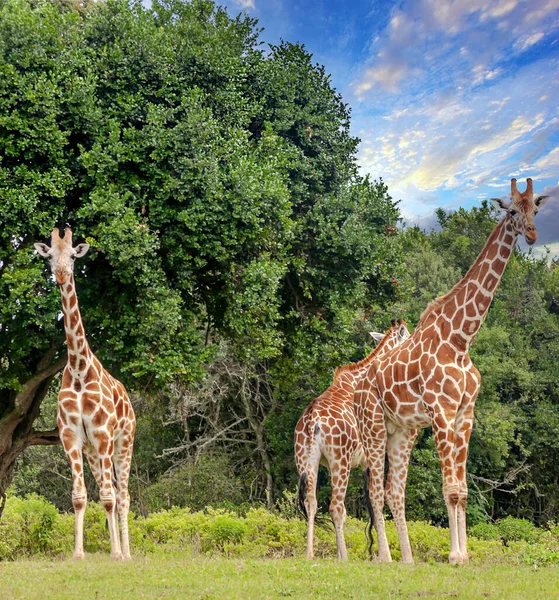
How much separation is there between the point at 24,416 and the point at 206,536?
471 cm

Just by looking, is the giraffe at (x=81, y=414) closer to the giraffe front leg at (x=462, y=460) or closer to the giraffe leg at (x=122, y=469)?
the giraffe leg at (x=122, y=469)

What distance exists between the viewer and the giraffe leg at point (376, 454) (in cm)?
1025

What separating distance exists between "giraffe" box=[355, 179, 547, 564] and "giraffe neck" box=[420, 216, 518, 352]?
14 mm

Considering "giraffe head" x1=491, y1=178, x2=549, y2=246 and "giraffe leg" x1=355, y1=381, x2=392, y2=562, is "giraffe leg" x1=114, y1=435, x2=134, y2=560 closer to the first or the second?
"giraffe leg" x1=355, y1=381, x2=392, y2=562

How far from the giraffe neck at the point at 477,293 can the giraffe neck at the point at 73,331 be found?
17.5 ft

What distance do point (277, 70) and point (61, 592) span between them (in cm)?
1162

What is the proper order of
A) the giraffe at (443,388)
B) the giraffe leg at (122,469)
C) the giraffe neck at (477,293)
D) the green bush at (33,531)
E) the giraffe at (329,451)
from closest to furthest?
the giraffe at (443,388), the giraffe neck at (477,293), the giraffe leg at (122,469), the giraffe at (329,451), the green bush at (33,531)

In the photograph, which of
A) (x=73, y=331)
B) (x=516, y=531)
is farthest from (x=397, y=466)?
(x=516, y=531)

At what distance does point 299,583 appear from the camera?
Answer: 7.71 metres

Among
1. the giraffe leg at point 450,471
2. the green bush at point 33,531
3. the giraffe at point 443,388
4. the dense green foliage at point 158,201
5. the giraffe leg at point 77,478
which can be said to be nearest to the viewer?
the giraffe leg at point 450,471

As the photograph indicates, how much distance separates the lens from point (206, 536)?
46.7 ft

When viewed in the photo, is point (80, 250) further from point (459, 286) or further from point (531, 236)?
point (531, 236)

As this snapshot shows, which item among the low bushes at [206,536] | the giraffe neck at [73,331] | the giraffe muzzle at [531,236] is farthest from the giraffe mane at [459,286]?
the low bushes at [206,536]

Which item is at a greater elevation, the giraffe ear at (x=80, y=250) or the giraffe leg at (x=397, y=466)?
the giraffe ear at (x=80, y=250)
